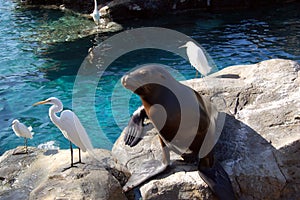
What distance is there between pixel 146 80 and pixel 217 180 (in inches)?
35.1

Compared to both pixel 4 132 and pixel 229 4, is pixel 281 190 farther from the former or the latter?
pixel 229 4

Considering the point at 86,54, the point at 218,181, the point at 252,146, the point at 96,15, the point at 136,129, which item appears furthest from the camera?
the point at 96,15

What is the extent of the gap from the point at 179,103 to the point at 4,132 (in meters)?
4.12

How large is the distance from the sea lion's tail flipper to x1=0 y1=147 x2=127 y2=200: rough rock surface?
0.71 metres

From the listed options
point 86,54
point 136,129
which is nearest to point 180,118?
point 136,129

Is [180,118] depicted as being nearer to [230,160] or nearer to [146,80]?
[146,80]

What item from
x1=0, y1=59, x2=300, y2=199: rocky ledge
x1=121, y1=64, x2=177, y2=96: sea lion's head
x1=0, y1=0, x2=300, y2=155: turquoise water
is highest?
x1=121, y1=64, x2=177, y2=96: sea lion's head

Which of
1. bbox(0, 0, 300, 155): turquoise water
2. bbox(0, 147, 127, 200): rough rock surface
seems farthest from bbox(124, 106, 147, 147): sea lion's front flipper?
bbox(0, 0, 300, 155): turquoise water

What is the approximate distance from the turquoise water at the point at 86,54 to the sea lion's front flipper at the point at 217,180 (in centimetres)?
292

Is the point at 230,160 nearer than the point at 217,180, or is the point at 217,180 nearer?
the point at 217,180

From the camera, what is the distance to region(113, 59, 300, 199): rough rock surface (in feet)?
9.43

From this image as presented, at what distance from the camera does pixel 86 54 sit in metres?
9.13

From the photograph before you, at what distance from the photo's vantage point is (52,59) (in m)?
8.89

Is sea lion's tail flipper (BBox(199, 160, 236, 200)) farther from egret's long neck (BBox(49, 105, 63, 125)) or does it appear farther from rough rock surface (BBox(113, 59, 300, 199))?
egret's long neck (BBox(49, 105, 63, 125))
